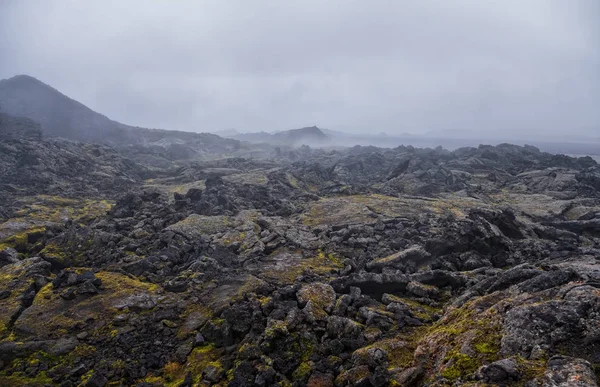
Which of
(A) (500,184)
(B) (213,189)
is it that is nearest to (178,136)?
(B) (213,189)

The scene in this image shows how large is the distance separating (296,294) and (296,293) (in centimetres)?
11

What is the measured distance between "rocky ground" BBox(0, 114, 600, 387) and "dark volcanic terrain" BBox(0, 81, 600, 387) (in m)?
0.08

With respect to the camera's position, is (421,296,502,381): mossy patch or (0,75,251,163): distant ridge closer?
(421,296,502,381): mossy patch

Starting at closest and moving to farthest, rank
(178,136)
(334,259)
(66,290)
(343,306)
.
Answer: (343,306)
(66,290)
(334,259)
(178,136)

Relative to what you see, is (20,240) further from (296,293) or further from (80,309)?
(296,293)

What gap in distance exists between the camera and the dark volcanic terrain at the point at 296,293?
10688 millimetres

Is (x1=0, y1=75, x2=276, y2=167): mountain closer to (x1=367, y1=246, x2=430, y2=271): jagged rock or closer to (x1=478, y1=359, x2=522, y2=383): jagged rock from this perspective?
(x1=367, y1=246, x2=430, y2=271): jagged rock

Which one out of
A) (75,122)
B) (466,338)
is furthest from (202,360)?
(75,122)

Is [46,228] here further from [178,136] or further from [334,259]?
[178,136]

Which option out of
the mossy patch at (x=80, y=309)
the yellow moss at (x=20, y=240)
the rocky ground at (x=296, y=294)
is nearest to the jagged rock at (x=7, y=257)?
the rocky ground at (x=296, y=294)

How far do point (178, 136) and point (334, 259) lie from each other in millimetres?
171228

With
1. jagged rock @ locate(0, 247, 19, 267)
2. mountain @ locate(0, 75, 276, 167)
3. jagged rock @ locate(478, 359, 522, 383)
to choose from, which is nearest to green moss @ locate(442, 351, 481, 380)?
jagged rock @ locate(478, 359, 522, 383)

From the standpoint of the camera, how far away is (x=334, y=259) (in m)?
26.0

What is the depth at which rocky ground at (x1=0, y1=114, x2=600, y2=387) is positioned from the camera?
10.7 metres
